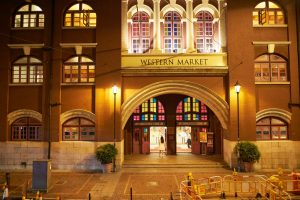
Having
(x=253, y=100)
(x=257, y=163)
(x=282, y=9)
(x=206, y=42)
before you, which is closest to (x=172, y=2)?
(x=206, y=42)

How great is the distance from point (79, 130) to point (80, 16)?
8435 mm

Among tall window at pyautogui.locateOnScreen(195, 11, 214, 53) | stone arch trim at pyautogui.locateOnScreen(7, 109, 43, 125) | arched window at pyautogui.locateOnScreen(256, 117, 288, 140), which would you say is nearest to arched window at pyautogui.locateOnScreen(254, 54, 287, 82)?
arched window at pyautogui.locateOnScreen(256, 117, 288, 140)

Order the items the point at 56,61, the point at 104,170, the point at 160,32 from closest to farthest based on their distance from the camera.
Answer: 1. the point at 104,170
2. the point at 56,61
3. the point at 160,32

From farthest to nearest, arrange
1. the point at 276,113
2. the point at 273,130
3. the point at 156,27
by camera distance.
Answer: the point at 156,27 → the point at 273,130 → the point at 276,113

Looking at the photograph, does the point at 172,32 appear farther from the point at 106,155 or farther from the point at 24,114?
the point at 24,114

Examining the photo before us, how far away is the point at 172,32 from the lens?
22.0 meters

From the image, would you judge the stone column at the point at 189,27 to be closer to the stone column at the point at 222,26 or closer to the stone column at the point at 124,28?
the stone column at the point at 222,26

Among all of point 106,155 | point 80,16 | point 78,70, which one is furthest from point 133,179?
point 80,16

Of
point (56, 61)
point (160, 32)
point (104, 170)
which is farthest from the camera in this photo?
point (160, 32)

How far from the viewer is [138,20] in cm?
2214

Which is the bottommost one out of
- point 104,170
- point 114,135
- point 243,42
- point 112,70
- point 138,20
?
point 104,170

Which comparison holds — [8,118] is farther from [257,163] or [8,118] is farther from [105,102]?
[257,163]

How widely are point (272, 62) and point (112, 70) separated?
11.6m

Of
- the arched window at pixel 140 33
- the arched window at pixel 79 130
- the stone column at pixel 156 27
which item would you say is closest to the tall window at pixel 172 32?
the stone column at pixel 156 27
